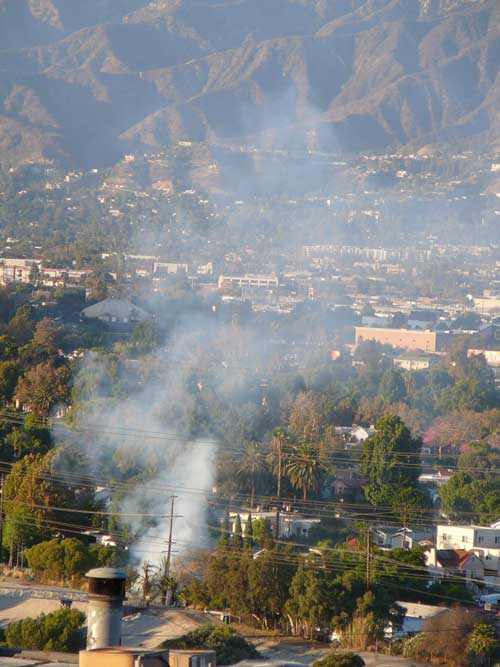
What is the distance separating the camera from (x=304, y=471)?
88.2 ft

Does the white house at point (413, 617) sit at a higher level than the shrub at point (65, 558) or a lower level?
lower

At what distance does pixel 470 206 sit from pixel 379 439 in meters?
107

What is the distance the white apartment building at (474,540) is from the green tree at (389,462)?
2.54 meters

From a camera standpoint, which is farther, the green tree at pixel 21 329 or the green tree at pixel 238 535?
the green tree at pixel 21 329

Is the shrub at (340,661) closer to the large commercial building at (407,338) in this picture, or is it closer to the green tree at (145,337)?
the green tree at (145,337)

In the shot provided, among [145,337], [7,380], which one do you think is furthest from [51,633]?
[145,337]

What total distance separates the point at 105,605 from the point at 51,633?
732cm

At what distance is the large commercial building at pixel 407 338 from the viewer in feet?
195

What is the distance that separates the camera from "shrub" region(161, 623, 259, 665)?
15016 millimetres

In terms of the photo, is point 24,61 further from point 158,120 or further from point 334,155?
point 334,155

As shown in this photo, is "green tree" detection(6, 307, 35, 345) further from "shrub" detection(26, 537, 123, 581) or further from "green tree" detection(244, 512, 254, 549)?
"shrub" detection(26, 537, 123, 581)

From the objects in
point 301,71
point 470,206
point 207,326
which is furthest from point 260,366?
point 301,71

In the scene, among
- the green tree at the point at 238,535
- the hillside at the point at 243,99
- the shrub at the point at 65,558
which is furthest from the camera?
the hillside at the point at 243,99

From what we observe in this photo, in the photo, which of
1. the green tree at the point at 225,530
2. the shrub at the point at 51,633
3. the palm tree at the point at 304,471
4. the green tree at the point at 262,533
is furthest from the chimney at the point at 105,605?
the palm tree at the point at 304,471
